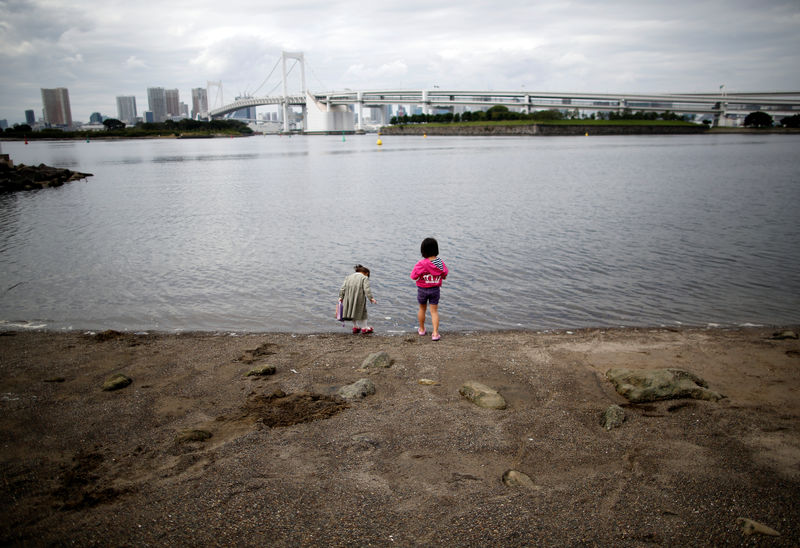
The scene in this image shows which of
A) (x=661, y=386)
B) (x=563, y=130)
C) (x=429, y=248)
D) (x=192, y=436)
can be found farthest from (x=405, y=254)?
(x=563, y=130)

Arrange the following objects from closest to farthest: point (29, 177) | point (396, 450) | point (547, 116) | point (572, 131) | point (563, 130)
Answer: point (396, 450), point (29, 177), point (563, 130), point (572, 131), point (547, 116)

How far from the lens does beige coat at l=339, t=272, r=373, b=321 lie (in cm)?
748

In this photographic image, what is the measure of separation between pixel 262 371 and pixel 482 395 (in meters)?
2.55

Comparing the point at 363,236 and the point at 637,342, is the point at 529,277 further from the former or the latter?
the point at 363,236

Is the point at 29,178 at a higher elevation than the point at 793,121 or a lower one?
lower

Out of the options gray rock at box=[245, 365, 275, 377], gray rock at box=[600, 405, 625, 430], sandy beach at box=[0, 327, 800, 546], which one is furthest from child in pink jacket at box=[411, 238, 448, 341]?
gray rock at box=[600, 405, 625, 430]

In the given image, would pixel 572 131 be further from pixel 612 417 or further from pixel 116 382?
pixel 116 382

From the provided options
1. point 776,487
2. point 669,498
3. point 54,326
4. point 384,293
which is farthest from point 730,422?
point 54,326

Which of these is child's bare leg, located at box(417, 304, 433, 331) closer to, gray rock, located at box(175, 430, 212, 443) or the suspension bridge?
gray rock, located at box(175, 430, 212, 443)

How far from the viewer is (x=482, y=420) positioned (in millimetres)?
4762

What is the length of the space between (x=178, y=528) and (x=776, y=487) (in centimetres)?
400

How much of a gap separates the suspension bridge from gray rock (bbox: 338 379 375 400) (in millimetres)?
140115

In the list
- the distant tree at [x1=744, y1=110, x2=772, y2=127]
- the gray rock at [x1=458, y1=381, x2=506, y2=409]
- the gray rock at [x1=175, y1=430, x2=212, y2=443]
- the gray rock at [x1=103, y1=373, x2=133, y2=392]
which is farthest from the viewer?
the distant tree at [x1=744, y1=110, x2=772, y2=127]

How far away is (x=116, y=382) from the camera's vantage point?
5707 mm
